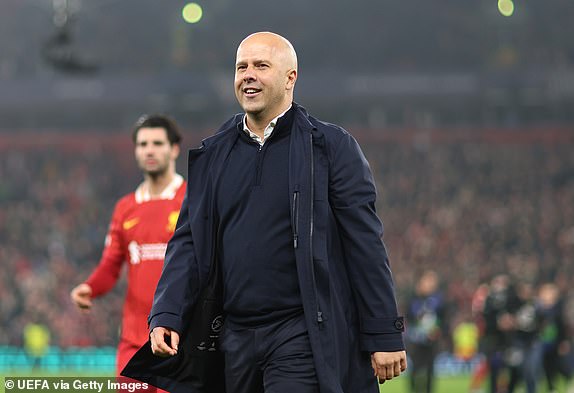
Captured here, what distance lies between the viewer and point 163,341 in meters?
4.30

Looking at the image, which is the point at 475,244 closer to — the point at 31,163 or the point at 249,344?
the point at 31,163

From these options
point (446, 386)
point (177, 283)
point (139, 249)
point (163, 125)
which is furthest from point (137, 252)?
point (446, 386)

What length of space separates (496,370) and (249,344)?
11445 millimetres

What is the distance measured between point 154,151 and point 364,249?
293cm

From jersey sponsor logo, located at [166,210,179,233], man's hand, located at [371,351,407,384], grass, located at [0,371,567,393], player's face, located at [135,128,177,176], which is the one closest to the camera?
man's hand, located at [371,351,407,384]

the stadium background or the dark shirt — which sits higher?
the stadium background

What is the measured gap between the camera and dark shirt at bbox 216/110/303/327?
4336mm

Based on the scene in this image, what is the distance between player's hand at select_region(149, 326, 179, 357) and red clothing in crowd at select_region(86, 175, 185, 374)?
218cm

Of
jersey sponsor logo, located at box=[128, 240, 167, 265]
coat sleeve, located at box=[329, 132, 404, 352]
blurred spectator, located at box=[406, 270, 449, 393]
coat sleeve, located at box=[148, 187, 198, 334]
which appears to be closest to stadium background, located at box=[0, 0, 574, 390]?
blurred spectator, located at box=[406, 270, 449, 393]

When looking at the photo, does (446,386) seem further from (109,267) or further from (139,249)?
(139,249)

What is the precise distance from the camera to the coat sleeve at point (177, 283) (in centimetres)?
436

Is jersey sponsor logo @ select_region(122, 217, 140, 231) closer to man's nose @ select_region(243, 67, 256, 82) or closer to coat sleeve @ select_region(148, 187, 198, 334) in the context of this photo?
coat sleeve @ select_region(148, 187, 198, 334)

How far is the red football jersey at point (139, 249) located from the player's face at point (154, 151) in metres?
0.14

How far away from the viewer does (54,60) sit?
23609 millimetres
